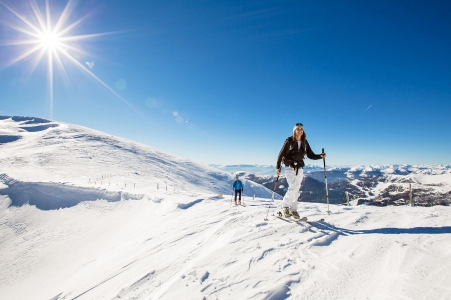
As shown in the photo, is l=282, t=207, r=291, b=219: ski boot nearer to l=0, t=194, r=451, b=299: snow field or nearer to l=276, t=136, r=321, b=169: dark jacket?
l=0, t=194, r=451, b=299: snow field

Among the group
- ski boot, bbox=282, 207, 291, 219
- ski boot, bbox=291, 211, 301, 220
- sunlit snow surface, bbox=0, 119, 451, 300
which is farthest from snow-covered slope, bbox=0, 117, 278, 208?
ski boot, bbox=291, 211, 301, 220

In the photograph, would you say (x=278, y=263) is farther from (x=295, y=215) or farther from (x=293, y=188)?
(x=293, y=188)

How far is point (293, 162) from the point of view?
5.95 meters

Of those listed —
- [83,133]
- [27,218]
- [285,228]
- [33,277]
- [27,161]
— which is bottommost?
[33,277]

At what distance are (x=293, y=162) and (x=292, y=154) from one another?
0.78 ft

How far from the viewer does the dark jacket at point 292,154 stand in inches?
232

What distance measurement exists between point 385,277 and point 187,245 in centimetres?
367

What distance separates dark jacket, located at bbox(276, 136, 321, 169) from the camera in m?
5.90

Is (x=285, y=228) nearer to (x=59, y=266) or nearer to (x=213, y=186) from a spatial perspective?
(x=59, y=266)

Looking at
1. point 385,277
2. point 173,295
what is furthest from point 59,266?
point 385,277

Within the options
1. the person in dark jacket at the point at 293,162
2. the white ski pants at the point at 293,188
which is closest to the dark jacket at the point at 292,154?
the person in dark jacket at the point at 293,162

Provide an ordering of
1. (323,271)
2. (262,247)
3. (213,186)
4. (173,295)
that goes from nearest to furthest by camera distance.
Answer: (173,295)
(323,271)
(262,247)
(213,186)

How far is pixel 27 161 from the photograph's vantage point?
42.1 m

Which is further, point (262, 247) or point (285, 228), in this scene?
point (285, 228)
